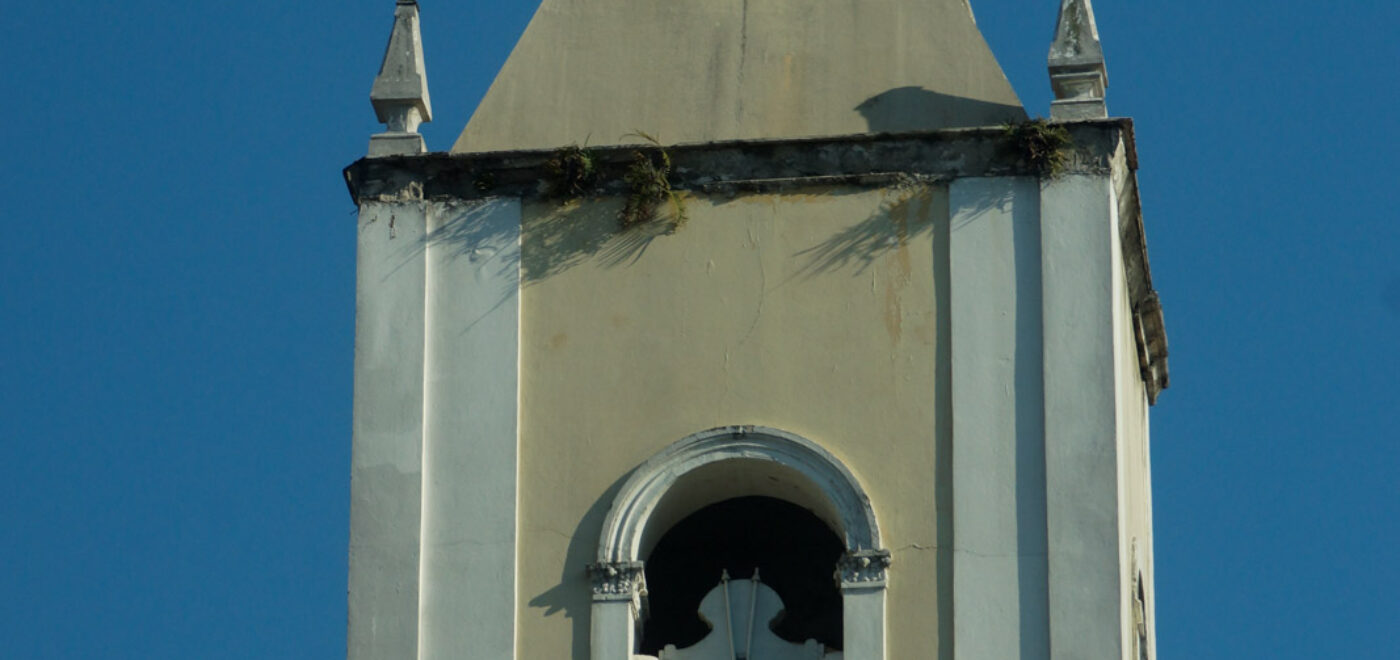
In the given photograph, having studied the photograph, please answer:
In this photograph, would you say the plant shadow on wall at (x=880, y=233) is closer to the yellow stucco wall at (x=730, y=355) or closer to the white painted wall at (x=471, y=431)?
the yellow stucco wall at (x=730, y=355)

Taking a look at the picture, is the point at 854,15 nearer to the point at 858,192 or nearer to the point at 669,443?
the point at 858,192

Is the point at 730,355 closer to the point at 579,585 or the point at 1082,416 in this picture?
the point at 579,585

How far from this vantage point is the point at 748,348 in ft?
67.4

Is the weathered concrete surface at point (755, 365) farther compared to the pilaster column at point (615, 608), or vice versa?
the weathered concrete surface at point (755, 365)

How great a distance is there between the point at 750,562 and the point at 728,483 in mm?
826

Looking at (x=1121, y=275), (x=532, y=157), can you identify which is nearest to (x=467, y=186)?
(x=532, y=157)

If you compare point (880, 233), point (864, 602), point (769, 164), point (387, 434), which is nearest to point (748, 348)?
point (880, 233)

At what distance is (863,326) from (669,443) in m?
1.21

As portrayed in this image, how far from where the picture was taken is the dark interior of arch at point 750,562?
21.1m

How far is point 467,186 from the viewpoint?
69.5ft

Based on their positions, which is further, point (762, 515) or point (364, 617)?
point (762, 515)

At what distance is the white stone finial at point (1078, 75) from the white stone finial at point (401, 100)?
3506 mm

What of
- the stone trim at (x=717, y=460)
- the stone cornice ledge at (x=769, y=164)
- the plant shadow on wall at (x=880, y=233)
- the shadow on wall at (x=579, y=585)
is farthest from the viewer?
the stone cornice ledge at (x=769, y=164)

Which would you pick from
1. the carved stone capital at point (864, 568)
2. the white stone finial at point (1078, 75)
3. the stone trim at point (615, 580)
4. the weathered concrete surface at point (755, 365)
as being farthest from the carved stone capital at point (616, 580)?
the white stone finial at point (1078, 75)
